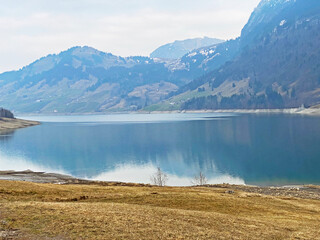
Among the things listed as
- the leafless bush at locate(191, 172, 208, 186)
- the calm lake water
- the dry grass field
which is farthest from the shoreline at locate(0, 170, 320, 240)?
the calm lake water

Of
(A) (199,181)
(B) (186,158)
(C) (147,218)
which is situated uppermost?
(C) (147,218)

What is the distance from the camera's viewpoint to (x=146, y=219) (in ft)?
99.5

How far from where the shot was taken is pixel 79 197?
43.3 meters

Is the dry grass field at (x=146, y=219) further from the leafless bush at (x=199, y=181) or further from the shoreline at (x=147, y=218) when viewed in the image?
the leafless bush at (x=199, y=181)

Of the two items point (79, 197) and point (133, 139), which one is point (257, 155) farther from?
point (79, 197)

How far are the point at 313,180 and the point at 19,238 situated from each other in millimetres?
84345

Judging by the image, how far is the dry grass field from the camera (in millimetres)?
26109

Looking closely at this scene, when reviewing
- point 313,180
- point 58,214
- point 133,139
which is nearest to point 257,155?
point 313,180

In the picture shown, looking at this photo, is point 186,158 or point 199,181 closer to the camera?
point 199,181

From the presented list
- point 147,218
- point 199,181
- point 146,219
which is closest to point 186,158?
point 199,181

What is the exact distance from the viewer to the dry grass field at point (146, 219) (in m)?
26.1

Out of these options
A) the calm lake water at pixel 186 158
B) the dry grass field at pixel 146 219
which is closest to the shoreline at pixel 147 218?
the dry grass field at pixel 146 219

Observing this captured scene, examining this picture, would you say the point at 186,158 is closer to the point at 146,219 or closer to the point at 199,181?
the point at 199,181

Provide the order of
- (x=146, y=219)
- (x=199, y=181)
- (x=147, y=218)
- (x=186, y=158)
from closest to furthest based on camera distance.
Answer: (x=146, y=219), (x=147, y=218), (x=199, y=181), (x=186, y=158)
